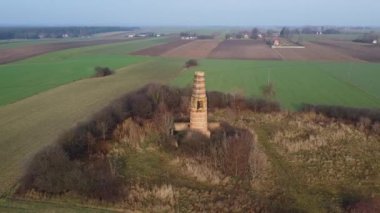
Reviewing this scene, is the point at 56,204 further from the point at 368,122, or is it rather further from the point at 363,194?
the point at 368,122

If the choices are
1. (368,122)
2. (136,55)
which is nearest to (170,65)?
(136,55)

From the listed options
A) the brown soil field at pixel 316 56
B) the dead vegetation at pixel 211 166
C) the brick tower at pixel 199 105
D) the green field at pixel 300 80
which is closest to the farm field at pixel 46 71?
the green field at pixel 300 80

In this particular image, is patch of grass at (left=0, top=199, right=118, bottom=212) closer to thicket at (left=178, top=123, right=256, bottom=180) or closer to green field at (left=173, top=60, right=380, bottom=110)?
thicket at (left=178, top=123, right=256, bottom=180)

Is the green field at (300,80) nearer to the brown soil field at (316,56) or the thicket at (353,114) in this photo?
the thicket at (353,114)

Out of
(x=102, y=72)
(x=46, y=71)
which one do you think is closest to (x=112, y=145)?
(x=102, y=72)

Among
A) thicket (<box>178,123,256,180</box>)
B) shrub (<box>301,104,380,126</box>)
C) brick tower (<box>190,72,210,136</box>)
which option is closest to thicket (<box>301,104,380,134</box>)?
shrub (<box>301,104,380,126</box>)

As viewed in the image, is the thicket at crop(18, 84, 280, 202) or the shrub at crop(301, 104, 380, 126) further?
the shrub at crop(301, 104, 380, 126)
